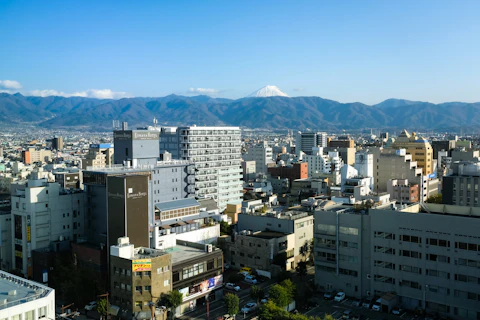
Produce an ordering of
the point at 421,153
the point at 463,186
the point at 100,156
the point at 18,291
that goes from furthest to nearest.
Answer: the point at 100,156, the point at 421,153, the point at 463,186, the point at 18,291

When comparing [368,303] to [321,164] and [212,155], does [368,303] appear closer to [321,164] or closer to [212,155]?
[212,155]

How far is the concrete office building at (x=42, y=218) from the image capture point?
30047 mm

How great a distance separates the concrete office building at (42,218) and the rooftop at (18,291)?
1249cm

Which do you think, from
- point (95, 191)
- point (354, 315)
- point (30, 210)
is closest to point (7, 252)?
point (30, 210)

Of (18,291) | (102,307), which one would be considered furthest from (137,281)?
(18,291)

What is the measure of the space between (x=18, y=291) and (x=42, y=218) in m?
14.4

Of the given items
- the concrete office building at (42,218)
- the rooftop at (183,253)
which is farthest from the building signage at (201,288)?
the concrete office building at (42,218)

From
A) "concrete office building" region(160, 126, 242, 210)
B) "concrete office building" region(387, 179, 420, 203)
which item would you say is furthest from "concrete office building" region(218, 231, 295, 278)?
"concrete office building" region(387, 179, 420, 203)

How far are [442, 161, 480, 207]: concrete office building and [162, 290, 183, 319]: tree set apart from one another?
2887 centimetres

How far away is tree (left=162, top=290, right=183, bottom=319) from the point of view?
75.9 feet

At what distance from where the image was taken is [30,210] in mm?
29969

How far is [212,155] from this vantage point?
51781mm

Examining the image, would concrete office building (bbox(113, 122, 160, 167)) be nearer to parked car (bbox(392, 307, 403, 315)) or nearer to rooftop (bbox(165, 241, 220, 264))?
rooftop (bbox(165, 241, 220, 264))

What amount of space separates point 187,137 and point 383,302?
97.7 feet
